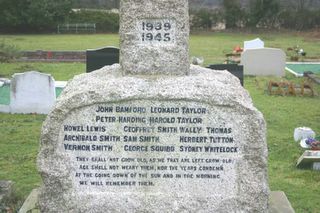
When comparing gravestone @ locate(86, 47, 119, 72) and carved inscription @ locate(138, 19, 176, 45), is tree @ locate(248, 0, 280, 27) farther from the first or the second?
carved inscription @ locate(138, 19, 176, 45)

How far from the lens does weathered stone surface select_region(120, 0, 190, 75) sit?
5473 mm

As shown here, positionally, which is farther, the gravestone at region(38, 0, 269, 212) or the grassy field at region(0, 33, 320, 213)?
the grassy field at region(0, 33, 320, 213)

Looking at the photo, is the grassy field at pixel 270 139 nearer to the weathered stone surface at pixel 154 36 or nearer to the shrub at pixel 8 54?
the shrub at pixel 8 54

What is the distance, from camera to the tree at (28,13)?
3550cm

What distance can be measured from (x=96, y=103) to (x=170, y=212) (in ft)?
4.23

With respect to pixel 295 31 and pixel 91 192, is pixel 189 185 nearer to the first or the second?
pixel 91 192

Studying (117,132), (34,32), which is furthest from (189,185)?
(34,32)

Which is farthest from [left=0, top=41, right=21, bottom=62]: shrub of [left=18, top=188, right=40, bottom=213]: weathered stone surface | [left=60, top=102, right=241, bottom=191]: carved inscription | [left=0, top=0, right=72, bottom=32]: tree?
[left=60, top=102, right=241, bottom=191]: carved inscription

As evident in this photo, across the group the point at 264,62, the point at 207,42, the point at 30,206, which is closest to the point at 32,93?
the point at 30,206

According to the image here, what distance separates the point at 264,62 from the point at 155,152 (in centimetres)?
1349

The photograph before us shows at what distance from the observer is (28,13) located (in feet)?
117

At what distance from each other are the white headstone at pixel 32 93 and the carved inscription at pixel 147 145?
694 centimetres

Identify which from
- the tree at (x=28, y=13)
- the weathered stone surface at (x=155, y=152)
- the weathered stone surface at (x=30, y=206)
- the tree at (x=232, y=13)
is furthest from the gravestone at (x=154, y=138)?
the tree at (x=232, y=13)

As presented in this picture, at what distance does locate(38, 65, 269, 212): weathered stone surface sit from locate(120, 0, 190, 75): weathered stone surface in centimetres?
13
